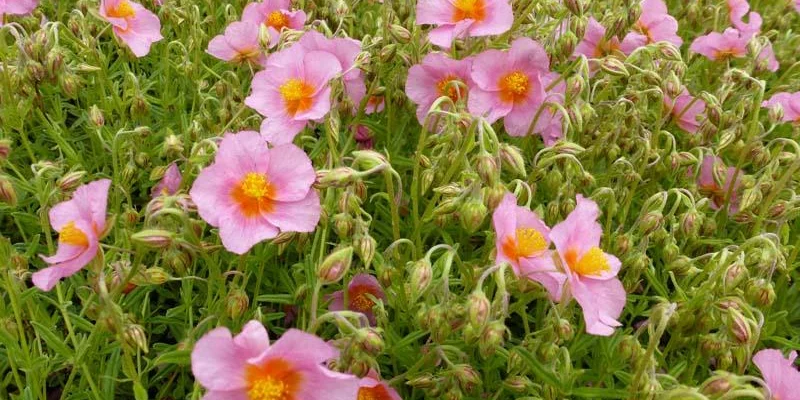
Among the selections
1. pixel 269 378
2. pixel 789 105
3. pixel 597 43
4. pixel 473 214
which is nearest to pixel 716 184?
pixel 789 105

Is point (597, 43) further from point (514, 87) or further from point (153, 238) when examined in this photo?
point (153, 238)

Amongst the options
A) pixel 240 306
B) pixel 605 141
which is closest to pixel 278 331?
pixel 240 306

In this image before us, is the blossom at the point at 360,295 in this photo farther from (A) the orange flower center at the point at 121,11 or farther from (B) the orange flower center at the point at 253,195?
(A) the orange flower center at the point at 121,11

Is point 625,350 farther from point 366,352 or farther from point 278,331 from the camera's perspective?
point 278,331

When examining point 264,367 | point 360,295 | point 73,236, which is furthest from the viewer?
point 360,295

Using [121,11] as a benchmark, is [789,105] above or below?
below

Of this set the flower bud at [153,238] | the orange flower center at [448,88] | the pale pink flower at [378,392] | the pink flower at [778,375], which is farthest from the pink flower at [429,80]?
the pink flower at [778,375]
